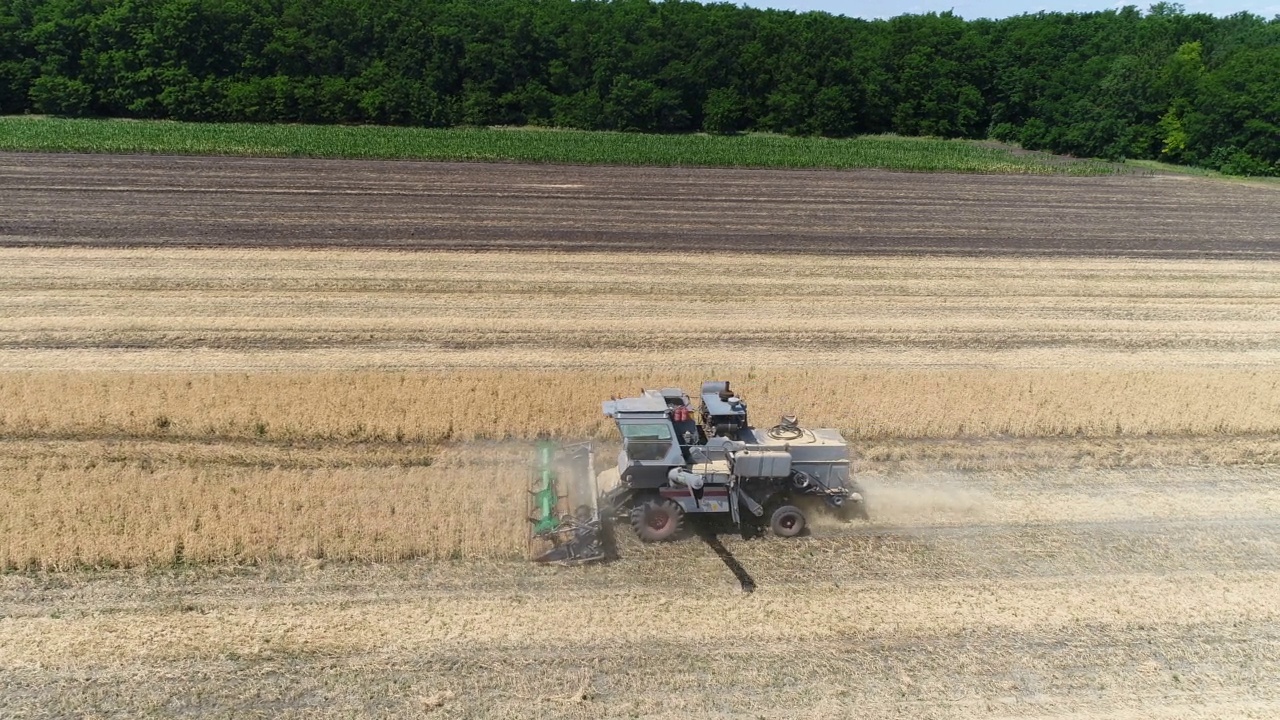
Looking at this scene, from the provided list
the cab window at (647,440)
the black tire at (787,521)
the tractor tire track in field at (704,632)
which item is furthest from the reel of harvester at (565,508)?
the black tire at (787,521)

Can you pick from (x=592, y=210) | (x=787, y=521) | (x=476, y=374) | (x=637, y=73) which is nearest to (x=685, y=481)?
(x=787, y=521)

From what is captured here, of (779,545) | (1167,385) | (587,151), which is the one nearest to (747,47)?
(587,151)

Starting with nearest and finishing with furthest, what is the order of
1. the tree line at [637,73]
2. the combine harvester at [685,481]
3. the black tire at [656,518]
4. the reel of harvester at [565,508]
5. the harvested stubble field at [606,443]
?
the harvested stubble field at [606,443], the reel of harvester at [565,508], the combine harvester at [685,481], the black tire at [656,518], the tree line at [637,73]

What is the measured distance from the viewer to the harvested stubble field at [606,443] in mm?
9742

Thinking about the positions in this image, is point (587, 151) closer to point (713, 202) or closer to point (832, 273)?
point (713, 202)

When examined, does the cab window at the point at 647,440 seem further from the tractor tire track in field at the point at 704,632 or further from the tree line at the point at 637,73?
the tree line at the point at 637,73

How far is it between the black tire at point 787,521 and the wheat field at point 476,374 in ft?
10.4

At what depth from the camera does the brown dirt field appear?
1129 inches

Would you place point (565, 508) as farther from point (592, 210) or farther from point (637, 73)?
point (637, 73)

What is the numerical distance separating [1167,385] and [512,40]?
5547cm

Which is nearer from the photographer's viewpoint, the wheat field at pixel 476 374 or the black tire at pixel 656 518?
the black tire at pixel 656 518

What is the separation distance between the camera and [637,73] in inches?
2520

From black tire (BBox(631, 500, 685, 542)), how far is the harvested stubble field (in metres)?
0.35

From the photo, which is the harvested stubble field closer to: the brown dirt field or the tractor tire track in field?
the tractor tire track in field
